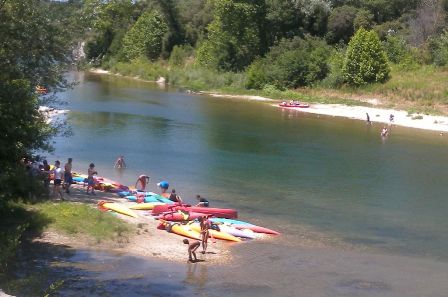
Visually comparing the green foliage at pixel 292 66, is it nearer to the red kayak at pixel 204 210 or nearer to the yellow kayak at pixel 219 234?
the red kayak at pixel 204 210

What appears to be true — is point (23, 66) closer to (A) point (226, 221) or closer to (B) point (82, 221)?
(B) point (82, 221)

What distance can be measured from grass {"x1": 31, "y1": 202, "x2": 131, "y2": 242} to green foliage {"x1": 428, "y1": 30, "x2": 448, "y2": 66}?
6217 cm

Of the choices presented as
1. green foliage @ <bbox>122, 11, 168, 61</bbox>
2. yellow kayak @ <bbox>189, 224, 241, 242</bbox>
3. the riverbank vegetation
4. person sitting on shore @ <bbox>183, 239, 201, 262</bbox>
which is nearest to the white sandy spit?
the riverbank vegetation

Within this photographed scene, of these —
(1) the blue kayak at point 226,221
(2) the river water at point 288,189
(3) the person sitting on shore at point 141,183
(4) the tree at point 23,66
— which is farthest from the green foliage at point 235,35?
(4) the tree at point 23,66

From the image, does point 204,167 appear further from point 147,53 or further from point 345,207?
point 147,53

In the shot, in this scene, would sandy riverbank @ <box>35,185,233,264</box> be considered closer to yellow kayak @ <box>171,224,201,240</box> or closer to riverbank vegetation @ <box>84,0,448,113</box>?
yellow kayak @ <box>171,224,201,240</box>

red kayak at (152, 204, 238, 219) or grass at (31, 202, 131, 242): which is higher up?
grass at (31, 202, 131, 242)

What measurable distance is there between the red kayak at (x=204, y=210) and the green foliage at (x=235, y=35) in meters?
72.9

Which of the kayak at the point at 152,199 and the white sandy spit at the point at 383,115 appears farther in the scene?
the white sandy spit at the point at 383,115

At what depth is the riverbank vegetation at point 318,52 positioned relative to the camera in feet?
255

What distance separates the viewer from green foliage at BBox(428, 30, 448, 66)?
76.9 meters

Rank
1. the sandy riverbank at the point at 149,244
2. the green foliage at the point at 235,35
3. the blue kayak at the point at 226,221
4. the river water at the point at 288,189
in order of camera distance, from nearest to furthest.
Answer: the river water at the point at 288,189, the sandy riverbank at the point at 149,244, the blue kayak at the point at 226,221, the green foliage at the point at 235,35

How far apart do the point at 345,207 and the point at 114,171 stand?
12.8 metres

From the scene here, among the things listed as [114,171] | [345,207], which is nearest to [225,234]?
[345,207]
